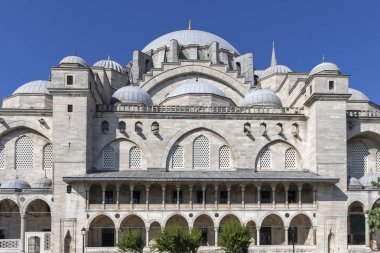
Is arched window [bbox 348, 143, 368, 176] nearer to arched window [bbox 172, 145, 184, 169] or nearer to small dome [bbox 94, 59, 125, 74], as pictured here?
arched window [bbox 172, 145, 184, 169]

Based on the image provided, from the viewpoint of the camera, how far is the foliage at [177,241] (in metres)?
31.6

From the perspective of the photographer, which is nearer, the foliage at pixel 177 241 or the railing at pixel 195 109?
the foliage at pixel 177 241

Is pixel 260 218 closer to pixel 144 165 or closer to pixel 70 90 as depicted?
pixel 144 165

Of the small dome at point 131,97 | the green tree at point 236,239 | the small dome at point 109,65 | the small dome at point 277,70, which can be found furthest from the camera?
the small dome at point 277,70

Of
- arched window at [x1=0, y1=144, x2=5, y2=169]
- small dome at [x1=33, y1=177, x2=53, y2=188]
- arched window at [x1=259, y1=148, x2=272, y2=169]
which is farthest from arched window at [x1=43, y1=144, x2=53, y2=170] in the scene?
arched window at [x1=259, y1=148, x2=272, y2=169]

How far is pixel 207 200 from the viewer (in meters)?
39.3

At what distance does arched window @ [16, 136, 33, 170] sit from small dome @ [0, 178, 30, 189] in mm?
2018

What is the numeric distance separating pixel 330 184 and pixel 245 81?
52.3 feet

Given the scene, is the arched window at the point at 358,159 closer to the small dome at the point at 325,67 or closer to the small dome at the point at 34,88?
the small dome at the point at 325,67

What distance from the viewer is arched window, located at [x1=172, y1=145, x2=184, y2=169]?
41.2 meters

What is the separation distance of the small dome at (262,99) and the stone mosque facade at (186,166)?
0.11m

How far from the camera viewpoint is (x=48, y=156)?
138ft

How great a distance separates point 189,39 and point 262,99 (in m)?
17.9

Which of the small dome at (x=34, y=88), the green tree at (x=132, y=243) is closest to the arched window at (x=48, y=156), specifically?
the small dome at (x=34, y=88)
